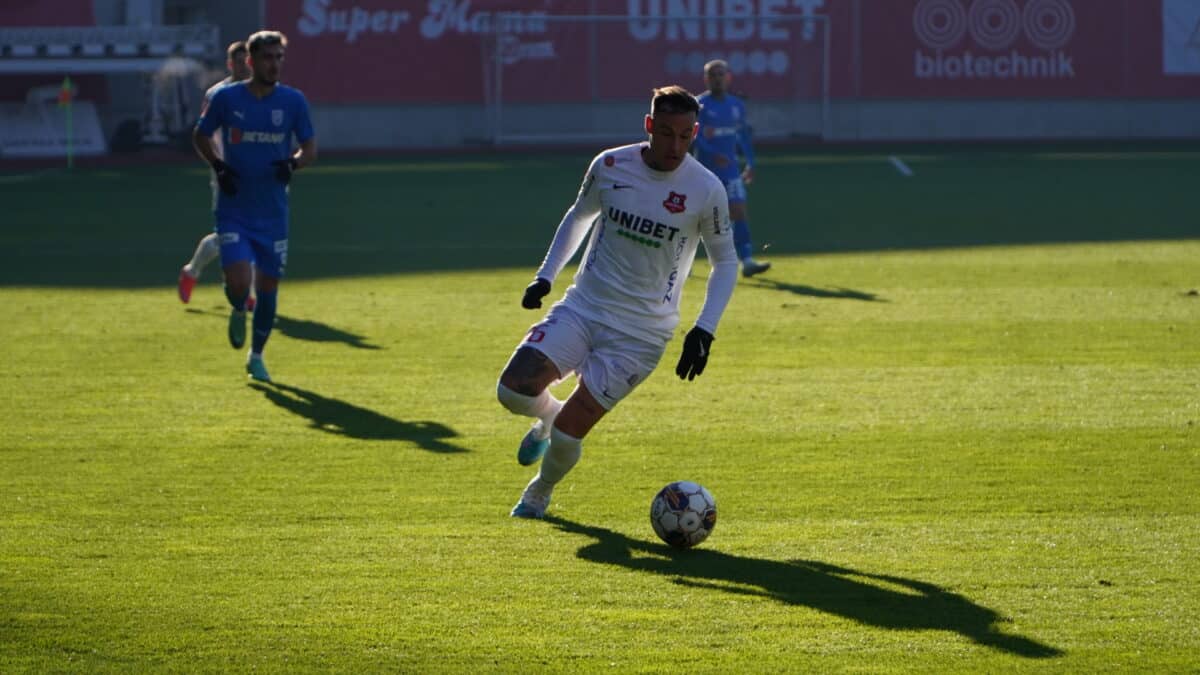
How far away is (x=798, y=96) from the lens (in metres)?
39.3

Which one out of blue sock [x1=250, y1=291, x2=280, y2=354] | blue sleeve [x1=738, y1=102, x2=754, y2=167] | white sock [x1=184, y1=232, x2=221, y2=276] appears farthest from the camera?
blue sleeve [x1=738, y1=102, x2=754, y2=167]

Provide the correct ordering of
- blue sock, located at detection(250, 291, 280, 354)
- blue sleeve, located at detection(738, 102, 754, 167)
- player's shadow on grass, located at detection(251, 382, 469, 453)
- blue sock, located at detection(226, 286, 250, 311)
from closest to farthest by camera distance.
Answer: player's shadow on grass, located at detection(251, 382, 469, 453) → blue sock, located at detection(250, 291, 280, 354) → blue sock, located at detection(226, 286, 250, 311) → blue sleeve, located at detection(738, 102, 754, 167)

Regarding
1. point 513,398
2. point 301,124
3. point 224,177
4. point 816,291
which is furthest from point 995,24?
point 513,398

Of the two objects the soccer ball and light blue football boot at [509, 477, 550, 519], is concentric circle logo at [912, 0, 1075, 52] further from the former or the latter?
the soccer ball

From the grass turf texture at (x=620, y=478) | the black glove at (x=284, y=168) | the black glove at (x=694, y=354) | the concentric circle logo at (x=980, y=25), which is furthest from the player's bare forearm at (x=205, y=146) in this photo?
the concentric circle logo at (x=980, y=25)

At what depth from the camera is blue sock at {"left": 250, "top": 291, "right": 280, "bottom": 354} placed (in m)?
12.2

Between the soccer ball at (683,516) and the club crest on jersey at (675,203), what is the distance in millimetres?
1276

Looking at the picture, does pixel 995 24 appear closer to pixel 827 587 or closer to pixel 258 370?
pixel 258 370

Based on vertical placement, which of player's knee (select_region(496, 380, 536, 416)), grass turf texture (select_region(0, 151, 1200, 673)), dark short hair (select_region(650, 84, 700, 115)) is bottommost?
grass turf texture (select_region(0, 151, 1200, 673))

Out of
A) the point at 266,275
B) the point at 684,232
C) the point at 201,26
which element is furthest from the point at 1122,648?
the point at 201,26

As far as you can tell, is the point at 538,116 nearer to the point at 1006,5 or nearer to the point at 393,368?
the point at 1006,5

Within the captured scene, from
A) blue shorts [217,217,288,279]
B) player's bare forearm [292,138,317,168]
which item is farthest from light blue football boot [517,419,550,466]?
player's bare forearm [292,138,317,168]

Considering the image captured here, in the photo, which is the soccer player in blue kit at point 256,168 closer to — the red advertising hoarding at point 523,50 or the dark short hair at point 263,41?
the dark short hair at point 263,41

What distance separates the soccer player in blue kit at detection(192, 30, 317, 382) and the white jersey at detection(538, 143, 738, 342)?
4164 millimetres
